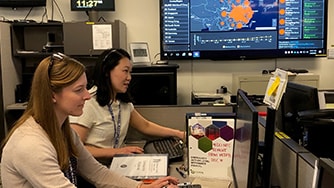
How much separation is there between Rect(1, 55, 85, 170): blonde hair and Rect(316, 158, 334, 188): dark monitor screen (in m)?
0.95

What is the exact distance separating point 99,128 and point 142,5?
223 cm

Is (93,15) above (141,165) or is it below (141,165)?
above

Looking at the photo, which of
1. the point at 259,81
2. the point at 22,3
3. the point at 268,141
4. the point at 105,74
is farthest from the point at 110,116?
the point at 22,3

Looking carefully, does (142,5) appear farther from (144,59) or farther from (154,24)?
(144,59)

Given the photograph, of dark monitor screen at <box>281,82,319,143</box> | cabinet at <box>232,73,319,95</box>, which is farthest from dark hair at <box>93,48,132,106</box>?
cabinet at <box>232,73,319,95</box>

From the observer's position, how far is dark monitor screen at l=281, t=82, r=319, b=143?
158 centimetres

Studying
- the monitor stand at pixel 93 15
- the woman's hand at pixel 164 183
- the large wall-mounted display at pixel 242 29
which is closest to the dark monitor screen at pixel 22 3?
the monitor stand at pixel 93 15

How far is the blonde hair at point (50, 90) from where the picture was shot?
4.54 ft

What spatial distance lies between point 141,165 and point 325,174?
124 cm

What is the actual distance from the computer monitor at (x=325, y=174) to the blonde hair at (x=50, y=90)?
0.95m

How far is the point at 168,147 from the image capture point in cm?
219

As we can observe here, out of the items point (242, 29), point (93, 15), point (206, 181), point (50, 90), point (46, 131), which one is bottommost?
point (206, 181)

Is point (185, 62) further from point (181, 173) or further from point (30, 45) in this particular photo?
point (181, 173)

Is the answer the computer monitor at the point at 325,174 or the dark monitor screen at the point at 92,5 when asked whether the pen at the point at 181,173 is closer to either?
the computer monitor at the point at 325,174
